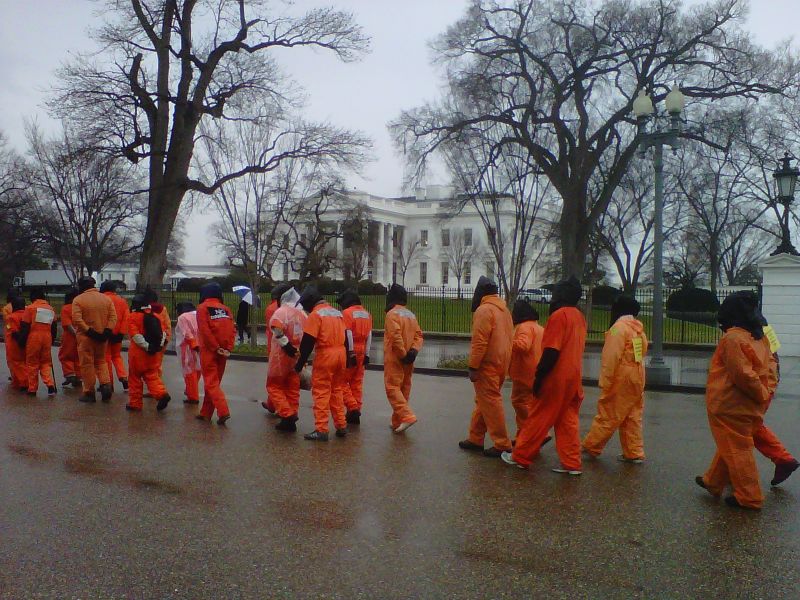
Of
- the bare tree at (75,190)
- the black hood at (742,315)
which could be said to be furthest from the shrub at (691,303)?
the black hood at (742,315)

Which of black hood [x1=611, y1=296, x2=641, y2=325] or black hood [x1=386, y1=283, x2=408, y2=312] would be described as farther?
black hood [x1=386, y1=283, x2=408, y2=312]

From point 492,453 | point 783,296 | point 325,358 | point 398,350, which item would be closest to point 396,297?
point 398,350

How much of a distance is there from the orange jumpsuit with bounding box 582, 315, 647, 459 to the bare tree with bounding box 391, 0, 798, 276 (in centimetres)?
1679

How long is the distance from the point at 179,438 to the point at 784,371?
13936 millimetres

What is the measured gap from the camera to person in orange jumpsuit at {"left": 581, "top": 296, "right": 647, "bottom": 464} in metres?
7.64

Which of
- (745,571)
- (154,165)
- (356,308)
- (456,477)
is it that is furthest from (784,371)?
(154,165)

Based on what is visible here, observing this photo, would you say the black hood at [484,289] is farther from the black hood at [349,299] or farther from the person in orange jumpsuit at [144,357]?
the person in orange jumpsuit at [144,357]

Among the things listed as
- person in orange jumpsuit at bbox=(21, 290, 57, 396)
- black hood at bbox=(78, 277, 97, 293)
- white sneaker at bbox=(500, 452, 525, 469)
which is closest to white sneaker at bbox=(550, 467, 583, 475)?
white sneaker at bbox=(500, 452, 525, 469)

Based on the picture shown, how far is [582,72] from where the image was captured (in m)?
26.3

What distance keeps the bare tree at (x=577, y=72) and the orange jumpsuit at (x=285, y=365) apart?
15.7 meters

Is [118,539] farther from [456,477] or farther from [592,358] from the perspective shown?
[592,358]

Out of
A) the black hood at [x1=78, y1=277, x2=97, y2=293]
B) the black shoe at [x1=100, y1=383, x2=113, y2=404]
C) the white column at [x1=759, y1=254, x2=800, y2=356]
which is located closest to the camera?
the black shoe at [x1=100, y1=383, x2=113, y2=404]

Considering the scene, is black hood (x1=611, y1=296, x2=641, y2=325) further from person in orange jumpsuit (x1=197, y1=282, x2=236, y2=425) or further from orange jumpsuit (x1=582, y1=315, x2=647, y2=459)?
person in orange jumpsuit (x1=197, y1=282, x2=236, y2=425)

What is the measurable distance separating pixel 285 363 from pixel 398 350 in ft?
4.23
